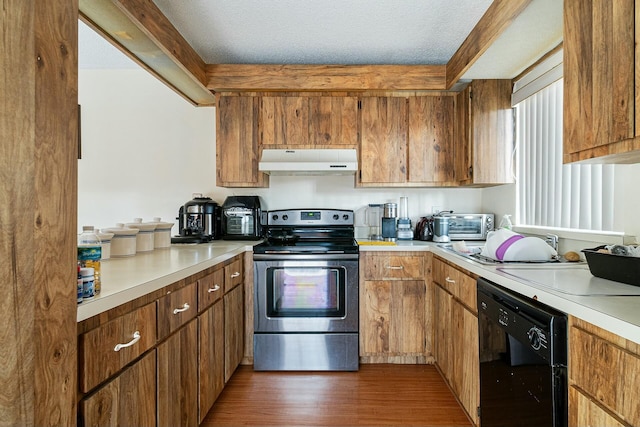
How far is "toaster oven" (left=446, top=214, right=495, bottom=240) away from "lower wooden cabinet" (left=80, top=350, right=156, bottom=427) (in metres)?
2.44

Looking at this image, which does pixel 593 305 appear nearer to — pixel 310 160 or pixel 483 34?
pixel 483 34

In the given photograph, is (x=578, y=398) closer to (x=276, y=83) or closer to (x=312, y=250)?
(x=312, y=250)

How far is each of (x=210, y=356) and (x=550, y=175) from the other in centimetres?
228

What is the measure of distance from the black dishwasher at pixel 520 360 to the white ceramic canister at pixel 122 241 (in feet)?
5.70

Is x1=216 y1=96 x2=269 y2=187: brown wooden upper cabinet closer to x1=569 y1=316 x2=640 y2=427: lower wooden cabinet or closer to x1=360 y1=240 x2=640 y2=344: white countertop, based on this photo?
x1=360 y1=240 x2=640 y2=344: white countertop

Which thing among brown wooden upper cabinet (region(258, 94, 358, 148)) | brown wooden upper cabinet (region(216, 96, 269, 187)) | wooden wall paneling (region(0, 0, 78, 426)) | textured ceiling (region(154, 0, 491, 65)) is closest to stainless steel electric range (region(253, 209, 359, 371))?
brown wooden upper cabinet (region(216, 96, 269, 187))

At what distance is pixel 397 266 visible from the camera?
2777mm

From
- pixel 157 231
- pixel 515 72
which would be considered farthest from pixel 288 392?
pixel 515 72

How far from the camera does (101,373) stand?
102cm

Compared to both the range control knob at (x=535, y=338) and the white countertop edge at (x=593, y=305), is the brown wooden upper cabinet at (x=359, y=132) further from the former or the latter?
the range control knob at (x=535, y=338)

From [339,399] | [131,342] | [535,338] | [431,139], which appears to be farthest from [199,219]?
[535,338]

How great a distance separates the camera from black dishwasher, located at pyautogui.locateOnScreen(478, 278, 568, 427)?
3.61ft

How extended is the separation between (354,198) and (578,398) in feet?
8.00

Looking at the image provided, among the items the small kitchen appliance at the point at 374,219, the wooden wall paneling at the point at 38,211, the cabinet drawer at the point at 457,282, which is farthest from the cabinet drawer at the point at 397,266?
the wooden wall paneling at the point at 38,211
